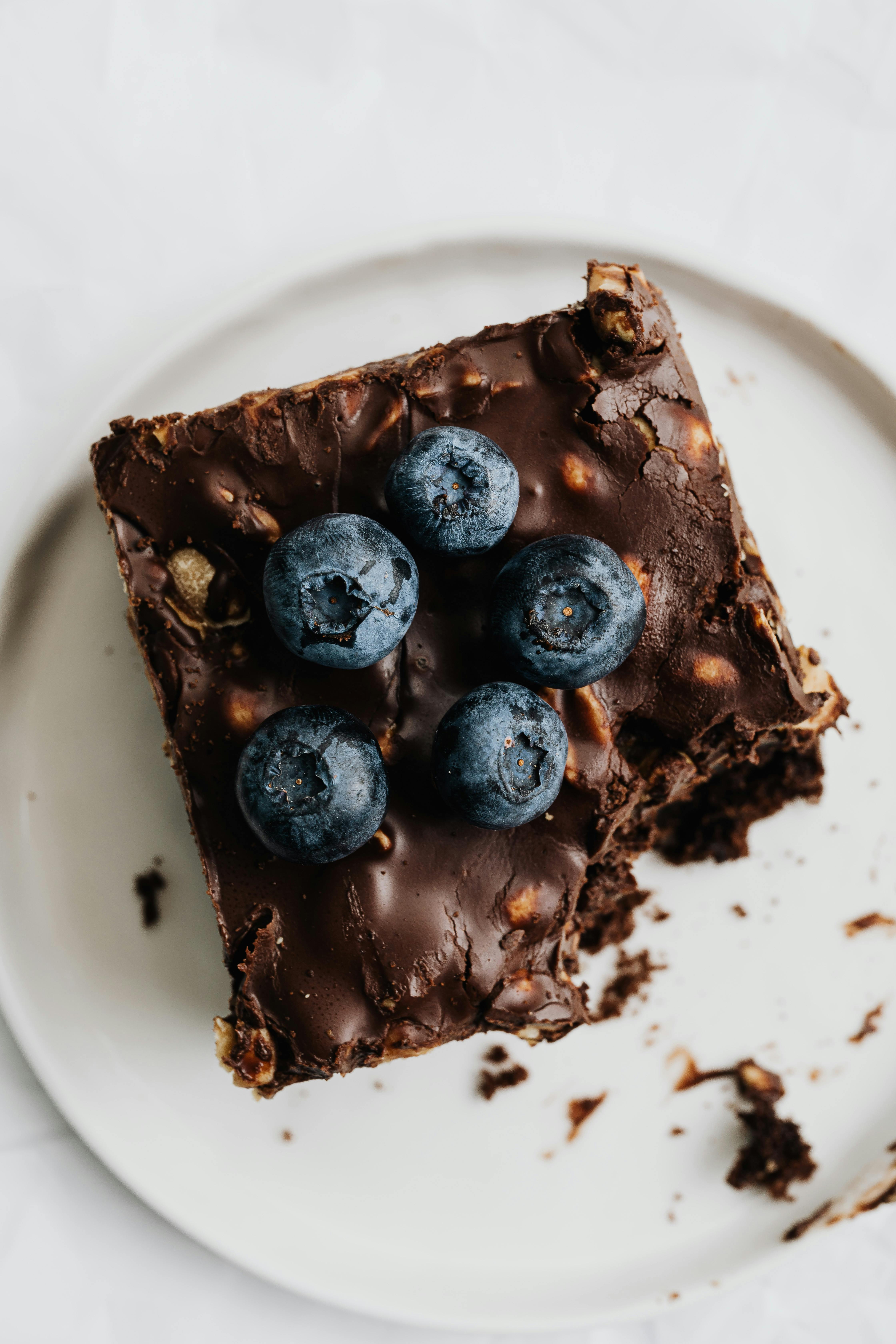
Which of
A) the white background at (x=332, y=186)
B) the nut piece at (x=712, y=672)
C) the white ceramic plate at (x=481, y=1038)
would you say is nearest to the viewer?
the nut piece at (x=712, y=672)

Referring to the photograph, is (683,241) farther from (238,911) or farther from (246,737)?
(238,911)

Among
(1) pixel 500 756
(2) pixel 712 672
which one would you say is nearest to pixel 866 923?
(2) pixel 712 672

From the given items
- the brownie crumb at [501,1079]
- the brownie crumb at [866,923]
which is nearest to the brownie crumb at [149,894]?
the brownie crumb at [501,1079]

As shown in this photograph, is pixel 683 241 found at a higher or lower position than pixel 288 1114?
higher

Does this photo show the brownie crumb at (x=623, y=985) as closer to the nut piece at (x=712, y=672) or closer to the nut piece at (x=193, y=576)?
the nut piece at (x=712, y=672)

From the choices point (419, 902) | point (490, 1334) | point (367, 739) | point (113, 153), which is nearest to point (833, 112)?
point (113, 153)

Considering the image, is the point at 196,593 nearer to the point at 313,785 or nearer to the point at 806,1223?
the point at 313,785

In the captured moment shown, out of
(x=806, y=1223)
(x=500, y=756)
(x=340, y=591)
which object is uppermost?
(x=340, y=591)
